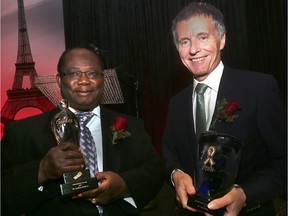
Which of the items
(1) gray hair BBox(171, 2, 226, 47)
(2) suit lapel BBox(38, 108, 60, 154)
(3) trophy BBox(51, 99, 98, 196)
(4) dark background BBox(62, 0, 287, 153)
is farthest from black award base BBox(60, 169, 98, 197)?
(4) dark background BBox(62, 0, 287, 153)

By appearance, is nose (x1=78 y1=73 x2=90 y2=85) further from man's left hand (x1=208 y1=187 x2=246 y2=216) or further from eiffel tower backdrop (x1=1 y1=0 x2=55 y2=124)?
eiffel tower backdrop (x1=1 y1=0 x2=55 y2=124)

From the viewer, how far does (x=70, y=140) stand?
1.94 m

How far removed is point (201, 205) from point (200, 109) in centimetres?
54

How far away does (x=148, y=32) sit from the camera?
648cm

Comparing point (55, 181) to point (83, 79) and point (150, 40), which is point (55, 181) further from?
point (150, 40)

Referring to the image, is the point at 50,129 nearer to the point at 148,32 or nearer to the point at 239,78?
the point at 239,78

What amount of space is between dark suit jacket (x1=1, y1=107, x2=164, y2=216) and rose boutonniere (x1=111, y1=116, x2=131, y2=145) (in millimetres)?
64

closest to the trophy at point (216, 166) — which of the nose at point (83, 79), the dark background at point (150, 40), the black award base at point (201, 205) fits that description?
the black award base at point (201, 205)

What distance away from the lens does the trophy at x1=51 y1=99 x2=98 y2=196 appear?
1839 mm

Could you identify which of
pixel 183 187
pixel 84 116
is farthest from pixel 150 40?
pixel 183 187

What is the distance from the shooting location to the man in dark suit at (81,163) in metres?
2.00

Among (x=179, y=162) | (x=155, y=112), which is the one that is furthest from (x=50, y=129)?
(x=155, y=112)

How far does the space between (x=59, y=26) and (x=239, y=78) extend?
5198 millimetres

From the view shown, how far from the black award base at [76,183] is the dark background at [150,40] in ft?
13.4
